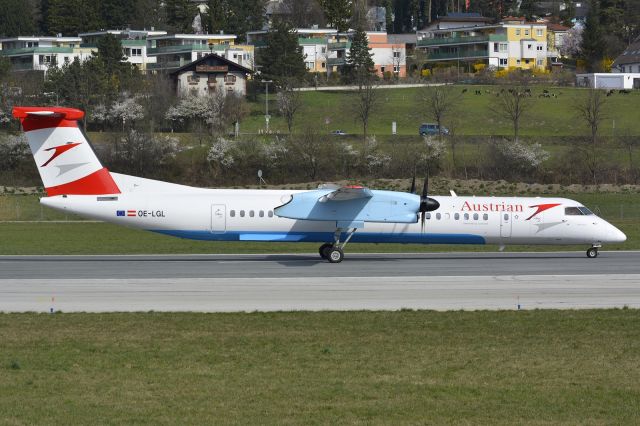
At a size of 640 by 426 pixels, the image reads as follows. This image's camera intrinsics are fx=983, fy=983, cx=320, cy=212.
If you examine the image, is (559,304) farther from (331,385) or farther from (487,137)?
(487,137)

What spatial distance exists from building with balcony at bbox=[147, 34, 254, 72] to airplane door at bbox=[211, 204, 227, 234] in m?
87.6

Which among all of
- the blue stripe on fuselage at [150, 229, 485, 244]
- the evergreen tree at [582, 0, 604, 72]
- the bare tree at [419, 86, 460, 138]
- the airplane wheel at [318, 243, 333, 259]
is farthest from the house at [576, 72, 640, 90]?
the airplane wheel at [318, 243, 333, 259]

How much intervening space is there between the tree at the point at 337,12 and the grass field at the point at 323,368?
127m

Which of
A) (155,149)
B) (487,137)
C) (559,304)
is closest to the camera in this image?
(559,304)

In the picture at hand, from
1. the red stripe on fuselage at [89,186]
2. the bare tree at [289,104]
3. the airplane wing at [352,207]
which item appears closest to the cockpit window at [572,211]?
the airplane wing at [352,207]

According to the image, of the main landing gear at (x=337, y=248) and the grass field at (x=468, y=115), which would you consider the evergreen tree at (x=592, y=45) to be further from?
the main landing gear at (x=337, y=248)

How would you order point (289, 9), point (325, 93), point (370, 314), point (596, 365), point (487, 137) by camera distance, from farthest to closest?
point (289, 9), point (325, 93), point (487, 137), point (370, 314), point (596, 365)

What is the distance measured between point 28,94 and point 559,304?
76368mm

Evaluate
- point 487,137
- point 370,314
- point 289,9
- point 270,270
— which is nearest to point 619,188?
point 487,137

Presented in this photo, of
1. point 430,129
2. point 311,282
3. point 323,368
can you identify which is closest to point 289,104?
point 430,129

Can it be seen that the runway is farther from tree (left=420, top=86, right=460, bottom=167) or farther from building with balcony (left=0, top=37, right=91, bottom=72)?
building with balcony (left=0, top=37, right=91, bottom=72)

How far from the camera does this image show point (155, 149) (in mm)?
72188

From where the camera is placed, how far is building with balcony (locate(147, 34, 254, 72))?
11975 cm

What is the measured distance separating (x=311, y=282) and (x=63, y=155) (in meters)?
9.43
